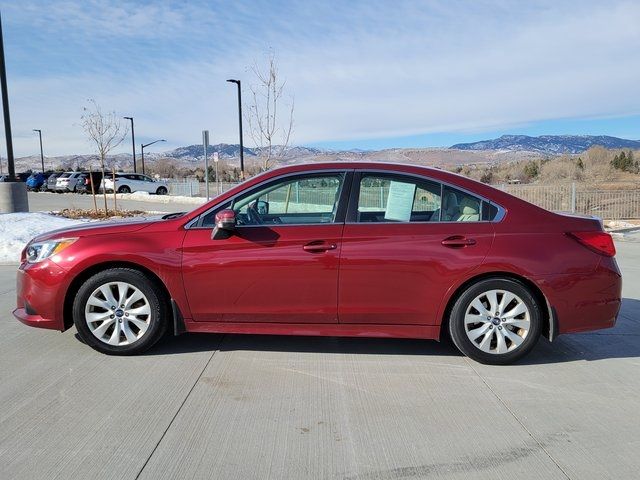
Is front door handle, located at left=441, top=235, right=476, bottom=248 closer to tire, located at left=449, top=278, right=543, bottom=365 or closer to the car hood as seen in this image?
tire, located at left=449, top=278, right=543, bottom=365

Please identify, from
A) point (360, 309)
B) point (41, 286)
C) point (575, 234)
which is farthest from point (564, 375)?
point (41, 286)

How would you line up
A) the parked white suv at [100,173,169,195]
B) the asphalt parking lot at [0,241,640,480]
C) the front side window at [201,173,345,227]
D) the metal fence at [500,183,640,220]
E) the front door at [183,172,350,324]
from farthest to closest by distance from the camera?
the parked white suv at [100,173,169,195] < the metal fence at [500,183,640,220] < the front side window at [201,173,345,227] < the front door at [183,172,350,324] < the asphalt parking lot at [0,241,640,480]

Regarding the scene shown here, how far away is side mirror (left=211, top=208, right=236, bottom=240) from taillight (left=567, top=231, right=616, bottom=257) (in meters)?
2.71

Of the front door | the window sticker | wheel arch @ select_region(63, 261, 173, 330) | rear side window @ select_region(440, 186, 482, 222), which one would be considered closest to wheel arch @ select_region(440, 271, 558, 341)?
rear side window @ select_region(440, 186, 482, 222)

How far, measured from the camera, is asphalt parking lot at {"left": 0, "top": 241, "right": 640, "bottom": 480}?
9.81 ft

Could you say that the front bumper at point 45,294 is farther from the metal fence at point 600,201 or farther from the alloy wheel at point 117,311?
the metal fence at point 600,201

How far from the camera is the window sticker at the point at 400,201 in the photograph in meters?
4.53

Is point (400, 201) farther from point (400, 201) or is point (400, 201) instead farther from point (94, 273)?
point (94, 273)

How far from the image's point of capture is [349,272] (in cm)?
432

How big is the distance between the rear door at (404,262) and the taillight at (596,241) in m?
0.72

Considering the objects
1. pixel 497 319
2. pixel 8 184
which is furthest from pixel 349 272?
pixel 8 184

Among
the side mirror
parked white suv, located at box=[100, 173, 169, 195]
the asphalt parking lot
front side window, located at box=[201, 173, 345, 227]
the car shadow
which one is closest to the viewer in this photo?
the asphalt parking lot

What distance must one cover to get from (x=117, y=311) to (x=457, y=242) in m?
2.85

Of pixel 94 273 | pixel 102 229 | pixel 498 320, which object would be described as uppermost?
pixel 102 229
